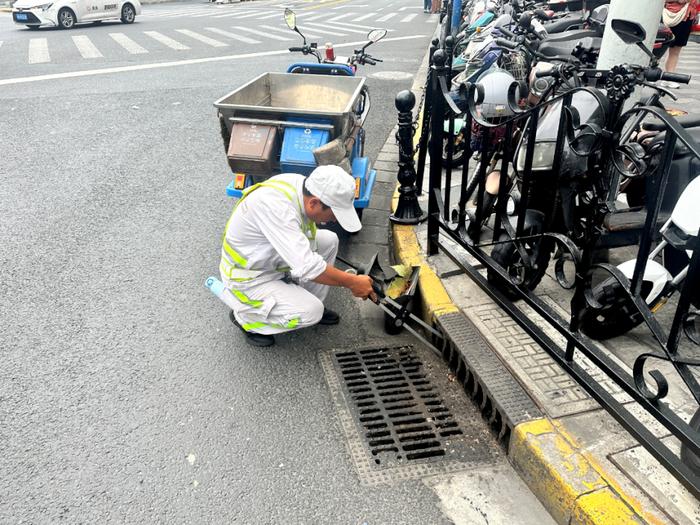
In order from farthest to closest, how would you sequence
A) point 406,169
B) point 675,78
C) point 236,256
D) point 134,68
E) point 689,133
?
1. point 134,68
2. point 406,169
3. point 236,256
4. point 689,133
5. point 675,78

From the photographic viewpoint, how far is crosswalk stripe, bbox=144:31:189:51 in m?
13.8

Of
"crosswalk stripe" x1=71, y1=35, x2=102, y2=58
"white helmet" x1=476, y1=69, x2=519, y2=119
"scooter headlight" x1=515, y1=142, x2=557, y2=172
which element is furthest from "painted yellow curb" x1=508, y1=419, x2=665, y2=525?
"crosswalk stripe" x1=71, y1=35, x2=102, y2=58

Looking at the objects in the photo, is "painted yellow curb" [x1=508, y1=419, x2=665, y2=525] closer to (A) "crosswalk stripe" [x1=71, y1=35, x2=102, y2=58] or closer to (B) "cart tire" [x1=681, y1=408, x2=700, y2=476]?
(B) "cart tire" [x1=681, y1=408, x2=700, y2=476]

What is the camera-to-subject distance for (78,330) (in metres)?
3.60

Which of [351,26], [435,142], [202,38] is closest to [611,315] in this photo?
[435,142]

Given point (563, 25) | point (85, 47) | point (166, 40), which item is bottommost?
point (85, 47)

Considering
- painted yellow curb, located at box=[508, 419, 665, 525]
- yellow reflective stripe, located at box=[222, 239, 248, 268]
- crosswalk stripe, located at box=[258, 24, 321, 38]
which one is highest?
crosswalk stripe, located at box=[258, 24, 321, 38]

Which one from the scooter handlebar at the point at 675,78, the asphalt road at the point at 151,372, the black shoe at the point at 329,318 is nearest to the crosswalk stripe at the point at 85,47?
the asphalt road at the point at 151,372

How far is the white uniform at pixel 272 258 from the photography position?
10.4 ft

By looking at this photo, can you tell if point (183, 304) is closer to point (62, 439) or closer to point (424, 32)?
point (62, 439)

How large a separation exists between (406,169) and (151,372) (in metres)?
2.55

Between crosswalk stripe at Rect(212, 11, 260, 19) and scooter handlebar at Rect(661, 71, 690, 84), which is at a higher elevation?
scooter handlebar at Rect(661, 71, 690, 84)

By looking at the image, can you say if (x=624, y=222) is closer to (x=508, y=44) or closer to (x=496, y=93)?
(x=496, y=93)

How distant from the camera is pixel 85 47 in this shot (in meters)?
13.4
